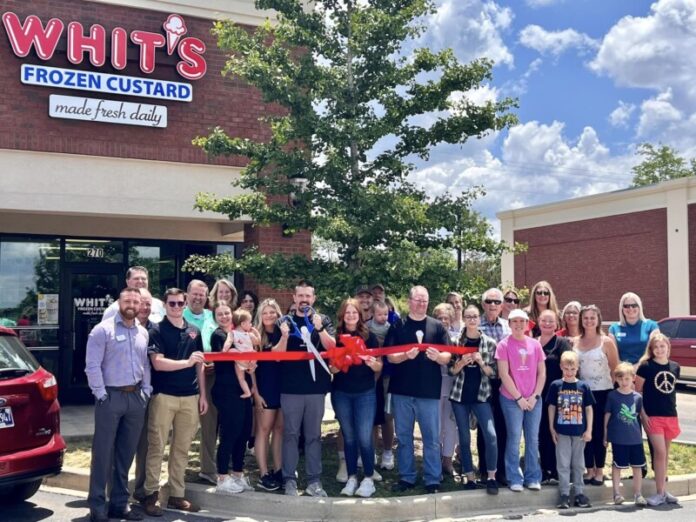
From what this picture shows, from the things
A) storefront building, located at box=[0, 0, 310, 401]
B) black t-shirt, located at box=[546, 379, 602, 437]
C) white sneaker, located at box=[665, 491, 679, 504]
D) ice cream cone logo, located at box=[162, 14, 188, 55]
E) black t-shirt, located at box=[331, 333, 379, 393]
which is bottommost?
white sneaker, located at box=[665, 491, 679, 504]

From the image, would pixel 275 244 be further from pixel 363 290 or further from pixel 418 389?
pixel 418 389

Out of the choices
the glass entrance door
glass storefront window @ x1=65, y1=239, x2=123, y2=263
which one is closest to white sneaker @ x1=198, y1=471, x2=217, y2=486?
the glass entrance door

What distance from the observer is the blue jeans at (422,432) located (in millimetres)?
7055

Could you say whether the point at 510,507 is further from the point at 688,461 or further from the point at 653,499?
the point at 688,461

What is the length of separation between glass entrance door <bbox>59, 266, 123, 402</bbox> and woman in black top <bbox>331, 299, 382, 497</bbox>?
7.04 metres

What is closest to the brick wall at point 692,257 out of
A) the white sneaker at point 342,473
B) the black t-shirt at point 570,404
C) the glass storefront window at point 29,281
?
the black t-shirt at point 570,404

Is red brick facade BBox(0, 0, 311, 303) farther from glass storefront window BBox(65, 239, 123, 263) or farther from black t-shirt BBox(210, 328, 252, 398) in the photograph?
black t-shirt BBox(210, 328, 252, 398)

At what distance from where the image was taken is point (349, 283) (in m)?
8.40

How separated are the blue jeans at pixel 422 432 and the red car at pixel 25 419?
3.15 m

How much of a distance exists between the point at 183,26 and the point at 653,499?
9.45 m

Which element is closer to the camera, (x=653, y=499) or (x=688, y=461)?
(x=653, y=499)

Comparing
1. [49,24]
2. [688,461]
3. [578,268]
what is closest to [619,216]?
[578,268]

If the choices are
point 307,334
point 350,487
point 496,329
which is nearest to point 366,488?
point 350,487

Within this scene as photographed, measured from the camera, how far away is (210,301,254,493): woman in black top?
6945 mm
